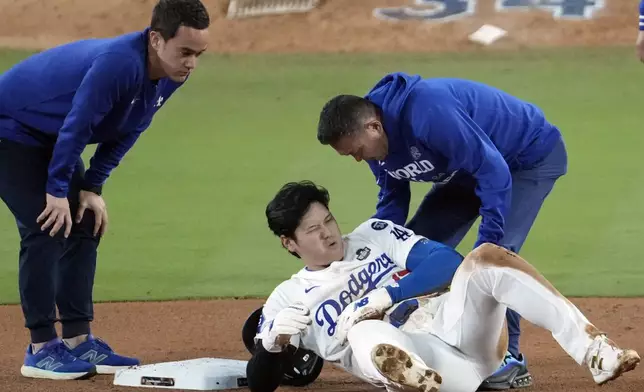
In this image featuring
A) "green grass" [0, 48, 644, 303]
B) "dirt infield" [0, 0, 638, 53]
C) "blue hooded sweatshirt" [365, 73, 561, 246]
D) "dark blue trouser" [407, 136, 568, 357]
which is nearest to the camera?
"blue hooded sweatshirt" [365, 73, 561, 246]

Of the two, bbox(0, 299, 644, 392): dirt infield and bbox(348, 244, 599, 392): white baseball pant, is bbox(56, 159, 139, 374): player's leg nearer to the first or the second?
bbox(0, 299, 644, 392): dirt infield

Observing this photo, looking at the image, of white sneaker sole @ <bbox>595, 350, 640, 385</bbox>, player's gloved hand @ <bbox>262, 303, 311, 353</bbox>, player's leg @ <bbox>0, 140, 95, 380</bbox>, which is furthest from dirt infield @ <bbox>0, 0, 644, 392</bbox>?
white sneaker sole @ <bbox>595, 350, 640, 385</bbox>

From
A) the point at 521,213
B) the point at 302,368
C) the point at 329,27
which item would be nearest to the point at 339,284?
the point at 302,368

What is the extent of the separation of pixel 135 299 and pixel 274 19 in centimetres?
649

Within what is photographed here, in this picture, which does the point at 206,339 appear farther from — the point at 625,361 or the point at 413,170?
the point at 625,361

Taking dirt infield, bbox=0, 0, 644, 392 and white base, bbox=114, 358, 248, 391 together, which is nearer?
white base, bbox=114, 358, 248, 391

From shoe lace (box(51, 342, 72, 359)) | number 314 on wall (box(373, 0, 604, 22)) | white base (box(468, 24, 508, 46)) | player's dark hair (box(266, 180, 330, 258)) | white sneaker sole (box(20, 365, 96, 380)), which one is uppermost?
player's dark hair (box(266, 180, 330, 258))

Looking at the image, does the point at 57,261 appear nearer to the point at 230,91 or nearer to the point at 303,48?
the point at 230,91

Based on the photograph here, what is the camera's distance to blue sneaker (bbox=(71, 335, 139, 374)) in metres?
4.89

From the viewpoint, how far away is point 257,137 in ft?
32.2

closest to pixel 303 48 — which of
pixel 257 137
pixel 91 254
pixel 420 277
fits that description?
pixel 257 137

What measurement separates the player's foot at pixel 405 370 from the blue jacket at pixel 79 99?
1.68 meters

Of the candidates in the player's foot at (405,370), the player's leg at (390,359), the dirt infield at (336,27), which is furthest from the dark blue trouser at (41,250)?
the dirt infield at (336,27)

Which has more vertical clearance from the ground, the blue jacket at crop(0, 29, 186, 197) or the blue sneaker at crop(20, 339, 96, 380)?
the blue jacket at crop(0, 29, 186, 197)
